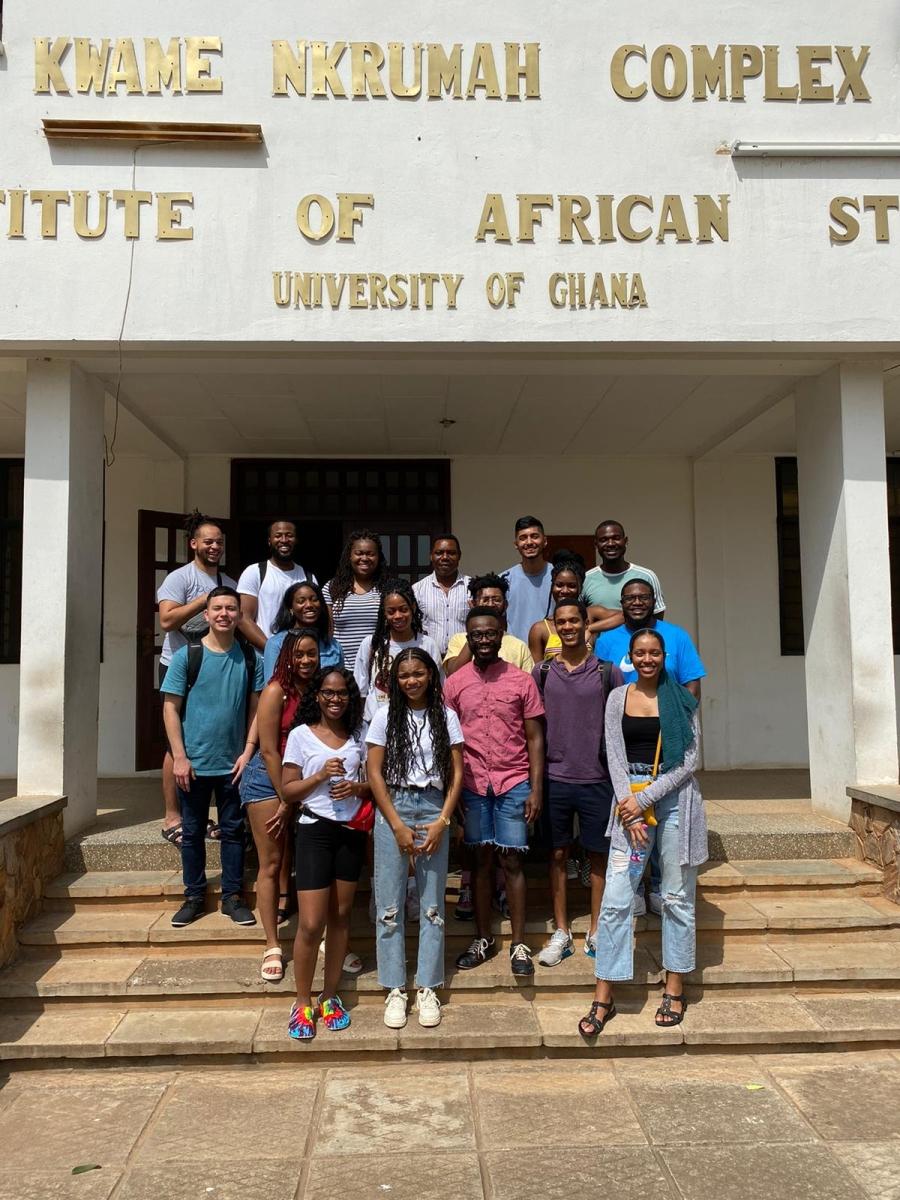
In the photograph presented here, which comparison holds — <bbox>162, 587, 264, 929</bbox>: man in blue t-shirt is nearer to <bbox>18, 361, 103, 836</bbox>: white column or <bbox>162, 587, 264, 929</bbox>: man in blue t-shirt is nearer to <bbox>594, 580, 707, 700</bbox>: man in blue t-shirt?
<bbox>18, 361, 103, 836</bbox>: white column

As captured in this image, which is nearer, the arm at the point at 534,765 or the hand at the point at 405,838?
the hand at the point at 405,838

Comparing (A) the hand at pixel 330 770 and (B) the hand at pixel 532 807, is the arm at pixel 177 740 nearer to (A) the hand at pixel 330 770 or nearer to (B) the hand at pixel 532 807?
(A) the hand at pixel 330 770

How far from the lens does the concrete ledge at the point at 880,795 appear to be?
4.80 meters

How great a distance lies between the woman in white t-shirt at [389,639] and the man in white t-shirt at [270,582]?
2.60 ft

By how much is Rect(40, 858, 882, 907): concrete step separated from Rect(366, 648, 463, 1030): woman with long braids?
88cm

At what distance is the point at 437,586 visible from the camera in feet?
16.2

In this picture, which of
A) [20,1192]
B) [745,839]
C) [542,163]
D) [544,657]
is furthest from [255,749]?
[542,163]

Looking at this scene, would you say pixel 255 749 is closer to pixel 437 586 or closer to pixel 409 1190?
pixel 437 586

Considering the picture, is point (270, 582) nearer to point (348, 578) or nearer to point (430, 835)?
point (348, 578)

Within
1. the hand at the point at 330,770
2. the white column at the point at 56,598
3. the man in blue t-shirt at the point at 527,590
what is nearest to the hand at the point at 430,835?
the hand at the point at 330,770

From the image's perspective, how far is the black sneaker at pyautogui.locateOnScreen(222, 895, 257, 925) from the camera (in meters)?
4.44

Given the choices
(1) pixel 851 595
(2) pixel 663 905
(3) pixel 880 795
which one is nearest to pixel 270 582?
(2) pixel 663 905

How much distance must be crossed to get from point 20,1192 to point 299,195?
477cm

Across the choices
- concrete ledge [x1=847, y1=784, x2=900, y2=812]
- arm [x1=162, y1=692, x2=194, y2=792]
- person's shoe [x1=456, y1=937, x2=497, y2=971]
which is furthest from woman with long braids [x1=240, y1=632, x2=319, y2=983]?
concrete ledge [x1=847, y1=784, x2=900, y2=812]
